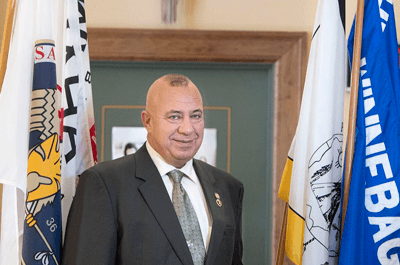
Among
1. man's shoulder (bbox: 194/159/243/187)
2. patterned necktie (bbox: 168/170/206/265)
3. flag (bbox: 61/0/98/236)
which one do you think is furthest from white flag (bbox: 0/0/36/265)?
man's shoulder (bbox: 194/159/243/187)

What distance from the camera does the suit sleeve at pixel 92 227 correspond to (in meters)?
1.32

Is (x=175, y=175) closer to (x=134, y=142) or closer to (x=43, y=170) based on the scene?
(x=43, y=170)

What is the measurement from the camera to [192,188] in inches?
60.9

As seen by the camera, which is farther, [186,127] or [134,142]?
[134,142]

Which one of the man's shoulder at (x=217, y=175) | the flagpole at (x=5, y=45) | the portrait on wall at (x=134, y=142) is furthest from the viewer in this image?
the portrait on wall at (x=134, y=142)

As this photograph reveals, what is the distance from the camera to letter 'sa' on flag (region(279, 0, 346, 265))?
172 centimetres

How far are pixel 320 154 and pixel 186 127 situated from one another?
63cm

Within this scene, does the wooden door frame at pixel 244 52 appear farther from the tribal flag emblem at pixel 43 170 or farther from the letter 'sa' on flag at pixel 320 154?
the tribal flag emblem at pixel 43 170

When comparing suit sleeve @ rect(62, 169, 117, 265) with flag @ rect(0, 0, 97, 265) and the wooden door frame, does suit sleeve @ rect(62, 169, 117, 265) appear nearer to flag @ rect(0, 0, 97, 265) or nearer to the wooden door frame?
flag @ rect(0, 0, 97, 265)

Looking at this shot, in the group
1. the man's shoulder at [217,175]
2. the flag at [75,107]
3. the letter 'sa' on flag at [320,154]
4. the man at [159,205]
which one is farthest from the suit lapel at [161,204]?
the letter 'sa' on flag at [320,154]

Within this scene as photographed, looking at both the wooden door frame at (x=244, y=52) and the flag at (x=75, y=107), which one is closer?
the flag at (x=75, y=107)

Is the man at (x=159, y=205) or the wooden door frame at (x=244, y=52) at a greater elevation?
the wooden door frame at (x=244, y=52)

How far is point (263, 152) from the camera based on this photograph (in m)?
2.65

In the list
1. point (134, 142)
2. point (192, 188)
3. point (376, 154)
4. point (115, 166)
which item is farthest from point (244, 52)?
point (115, 166)
